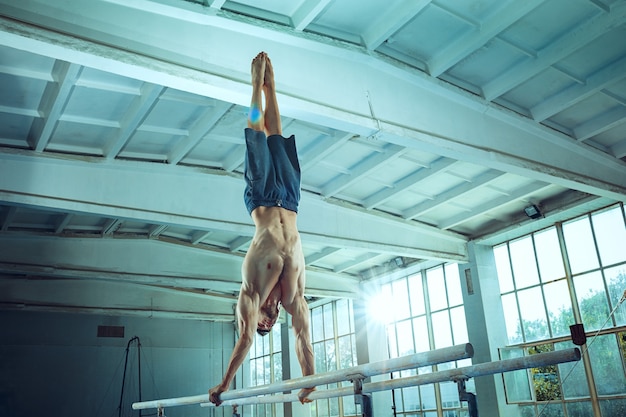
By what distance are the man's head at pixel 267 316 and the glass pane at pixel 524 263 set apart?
8476 millimetres

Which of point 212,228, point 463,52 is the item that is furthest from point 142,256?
point 463,52

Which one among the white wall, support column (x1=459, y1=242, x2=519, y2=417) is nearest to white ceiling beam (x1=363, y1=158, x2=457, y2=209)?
support column (x1=459, y1=242, x2=519, y2=417)

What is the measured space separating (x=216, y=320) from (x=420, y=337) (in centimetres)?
867

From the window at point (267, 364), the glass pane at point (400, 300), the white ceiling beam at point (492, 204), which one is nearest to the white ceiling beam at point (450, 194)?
the white ceiling beam at point (492, 204)

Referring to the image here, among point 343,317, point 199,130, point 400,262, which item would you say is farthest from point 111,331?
point 199,130

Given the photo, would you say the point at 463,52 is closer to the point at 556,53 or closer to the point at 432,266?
the point at 556,53

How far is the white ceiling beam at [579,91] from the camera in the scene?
7.54m

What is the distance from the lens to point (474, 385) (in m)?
12.2

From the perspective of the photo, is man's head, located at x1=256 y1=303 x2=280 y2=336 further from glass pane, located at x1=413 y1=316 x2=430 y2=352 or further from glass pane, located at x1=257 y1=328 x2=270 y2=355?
glass pane, located at x1=257 y1=328 x2=270 y2=355

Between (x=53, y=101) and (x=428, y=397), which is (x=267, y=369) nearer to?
(x=428, y=397)

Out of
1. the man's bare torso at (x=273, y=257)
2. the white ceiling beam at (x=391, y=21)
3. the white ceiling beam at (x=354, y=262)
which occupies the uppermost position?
the white ceiling beam at (x=391, y=21)

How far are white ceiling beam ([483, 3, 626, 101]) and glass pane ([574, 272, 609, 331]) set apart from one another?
15.3 feet

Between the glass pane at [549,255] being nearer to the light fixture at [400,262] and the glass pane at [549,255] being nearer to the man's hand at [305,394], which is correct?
the light fixture at [400,262]

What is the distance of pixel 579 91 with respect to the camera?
7992mm
